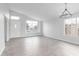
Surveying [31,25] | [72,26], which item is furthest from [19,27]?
Result: [72,26]

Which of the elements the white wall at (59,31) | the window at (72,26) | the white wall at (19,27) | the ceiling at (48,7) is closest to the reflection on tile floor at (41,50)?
the white wall at (59,31)

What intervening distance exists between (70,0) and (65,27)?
19.1 ft

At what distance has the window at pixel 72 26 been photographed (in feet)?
18.9

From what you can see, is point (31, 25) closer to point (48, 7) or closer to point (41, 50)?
point (48, 7)

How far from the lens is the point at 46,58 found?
115cm

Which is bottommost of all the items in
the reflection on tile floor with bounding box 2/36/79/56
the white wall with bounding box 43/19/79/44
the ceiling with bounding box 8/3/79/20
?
the reflection on tile floor with bounding box 2/36/79/56

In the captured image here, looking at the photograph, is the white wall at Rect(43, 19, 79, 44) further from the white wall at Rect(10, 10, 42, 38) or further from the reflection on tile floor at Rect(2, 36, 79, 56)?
the white wall at Rect(10, 10, 42, 38)

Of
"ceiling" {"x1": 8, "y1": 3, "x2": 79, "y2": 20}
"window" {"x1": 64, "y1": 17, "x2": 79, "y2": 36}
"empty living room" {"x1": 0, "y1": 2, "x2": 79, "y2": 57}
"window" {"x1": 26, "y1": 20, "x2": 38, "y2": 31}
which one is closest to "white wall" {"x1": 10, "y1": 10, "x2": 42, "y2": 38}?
"empty living room" {"x1": 0, "y1": 2, "x2": 79, "y2": 57}

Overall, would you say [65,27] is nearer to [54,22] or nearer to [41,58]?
[54,22]

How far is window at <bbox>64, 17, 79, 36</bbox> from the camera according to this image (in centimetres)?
577

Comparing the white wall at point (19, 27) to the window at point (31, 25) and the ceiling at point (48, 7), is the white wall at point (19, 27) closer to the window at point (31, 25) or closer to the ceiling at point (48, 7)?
the window at point (31, 25)

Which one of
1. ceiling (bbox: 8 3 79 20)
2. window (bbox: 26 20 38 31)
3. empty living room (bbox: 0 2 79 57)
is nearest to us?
ceiling (bbox: 8 3 79 20)

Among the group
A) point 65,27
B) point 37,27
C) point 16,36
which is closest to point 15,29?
point 16,36

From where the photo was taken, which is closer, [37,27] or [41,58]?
[41,58]
